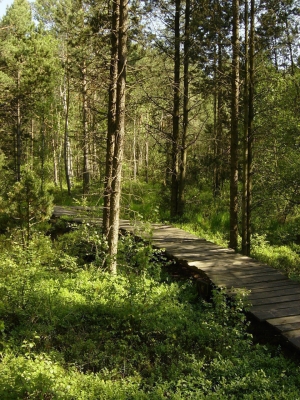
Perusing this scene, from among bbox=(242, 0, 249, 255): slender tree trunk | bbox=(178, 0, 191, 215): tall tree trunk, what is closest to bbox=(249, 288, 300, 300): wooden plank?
bbox=(242, 0, 249, 255): slender tree trunk

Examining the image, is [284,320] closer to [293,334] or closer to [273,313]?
[273,313]

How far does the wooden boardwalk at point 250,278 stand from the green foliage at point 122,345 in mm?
483

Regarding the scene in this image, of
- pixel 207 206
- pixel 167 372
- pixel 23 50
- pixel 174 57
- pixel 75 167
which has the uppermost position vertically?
pixel 23 50

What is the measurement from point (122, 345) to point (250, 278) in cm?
358

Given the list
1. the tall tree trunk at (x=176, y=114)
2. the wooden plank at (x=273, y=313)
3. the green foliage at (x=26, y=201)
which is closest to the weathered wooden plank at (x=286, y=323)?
the wooden plank at (x=273, y=313)

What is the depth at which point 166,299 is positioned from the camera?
23.3 feet

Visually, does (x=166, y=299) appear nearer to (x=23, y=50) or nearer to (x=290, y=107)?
(x=290, y=107)

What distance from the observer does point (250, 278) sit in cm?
807

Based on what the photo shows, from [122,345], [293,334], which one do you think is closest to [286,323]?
[293,334]

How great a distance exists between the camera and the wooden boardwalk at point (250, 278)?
619cm

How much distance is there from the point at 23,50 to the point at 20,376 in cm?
2003

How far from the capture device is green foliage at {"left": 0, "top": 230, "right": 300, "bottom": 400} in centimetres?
467

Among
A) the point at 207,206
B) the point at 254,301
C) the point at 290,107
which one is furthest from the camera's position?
the point at 207,206

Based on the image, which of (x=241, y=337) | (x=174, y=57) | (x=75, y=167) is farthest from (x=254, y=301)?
(x=75, y=167)
